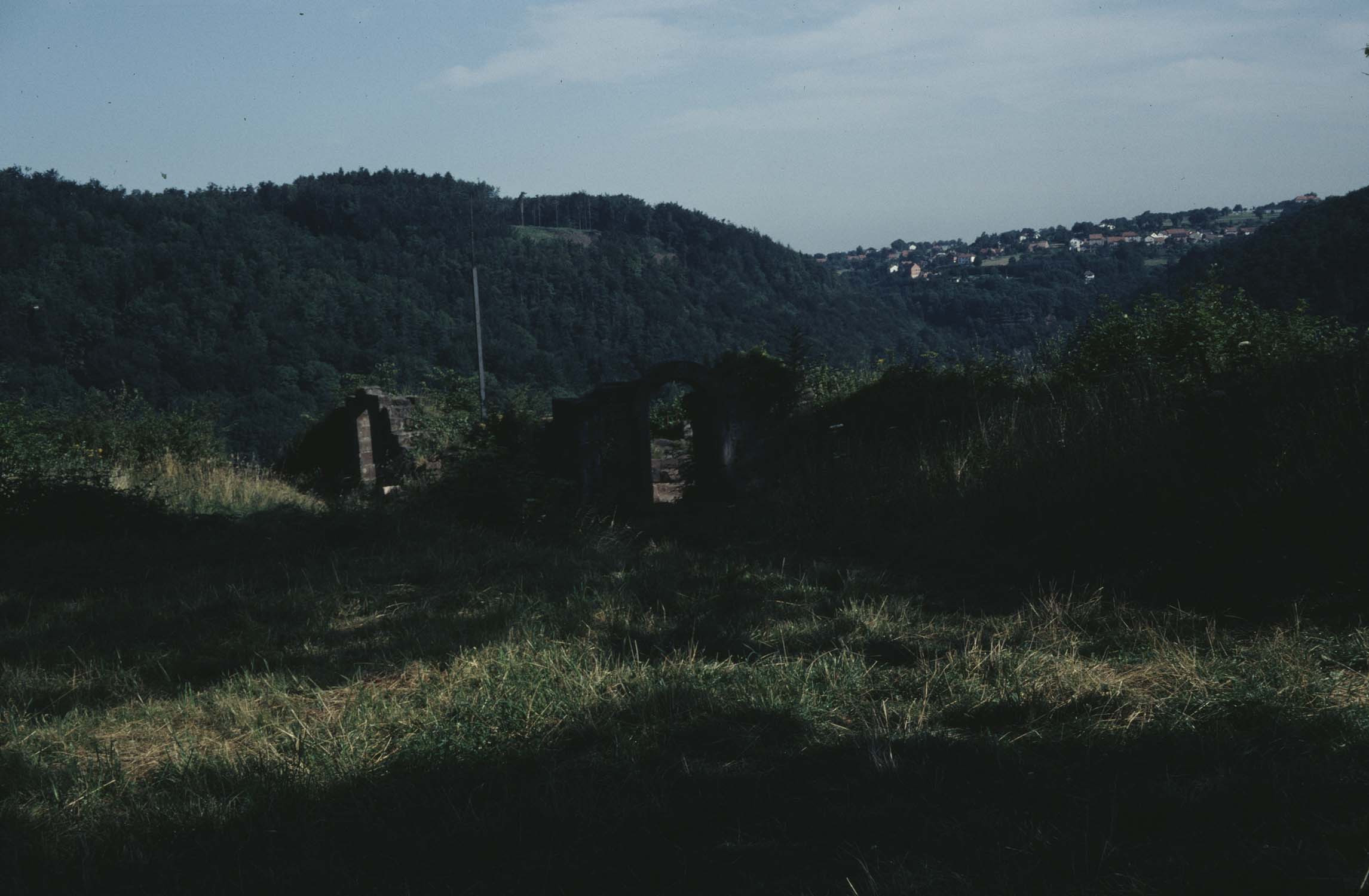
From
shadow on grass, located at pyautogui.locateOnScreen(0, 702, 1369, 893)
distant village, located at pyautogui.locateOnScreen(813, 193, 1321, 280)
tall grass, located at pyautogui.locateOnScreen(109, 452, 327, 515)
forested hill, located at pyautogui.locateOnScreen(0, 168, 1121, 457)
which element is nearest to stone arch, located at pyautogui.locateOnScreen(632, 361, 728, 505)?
tall grass, located at pyautogui.locateOnScreen(109, 452, 327, 515)

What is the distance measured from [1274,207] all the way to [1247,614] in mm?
47920

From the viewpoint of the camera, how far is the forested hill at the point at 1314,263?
1490 centimetres

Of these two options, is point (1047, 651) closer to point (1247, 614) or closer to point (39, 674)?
point (1247, 614)

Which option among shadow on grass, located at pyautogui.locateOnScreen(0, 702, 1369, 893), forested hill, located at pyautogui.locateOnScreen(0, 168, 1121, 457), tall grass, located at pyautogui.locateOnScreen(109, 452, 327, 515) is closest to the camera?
shadow on grass, located at pyautogui.locateOnScreen(0, 702, 1369, 893)

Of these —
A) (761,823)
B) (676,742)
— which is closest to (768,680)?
(676,742)

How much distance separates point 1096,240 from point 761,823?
2079 inches

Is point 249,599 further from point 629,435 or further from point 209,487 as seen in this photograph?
point 209,487

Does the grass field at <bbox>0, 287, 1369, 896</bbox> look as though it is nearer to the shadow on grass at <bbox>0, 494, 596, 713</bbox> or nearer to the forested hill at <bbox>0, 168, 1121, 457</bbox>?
the shadow on grass at <bbox>0, 494, 596, 713</bbox>

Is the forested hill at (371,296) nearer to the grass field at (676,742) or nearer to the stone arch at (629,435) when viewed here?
the stone arch at (629,435)

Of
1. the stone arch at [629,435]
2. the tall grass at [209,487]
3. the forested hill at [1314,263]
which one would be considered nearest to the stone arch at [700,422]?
the stone arch at [629,435]

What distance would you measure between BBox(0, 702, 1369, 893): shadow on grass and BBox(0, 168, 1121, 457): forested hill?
81.0ft

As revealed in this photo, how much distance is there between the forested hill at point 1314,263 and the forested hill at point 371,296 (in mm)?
11241

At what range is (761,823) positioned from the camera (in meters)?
2.62

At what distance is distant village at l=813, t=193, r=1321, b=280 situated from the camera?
41.4 meters
